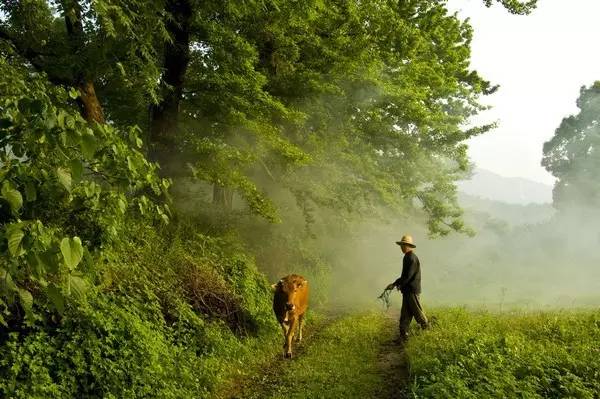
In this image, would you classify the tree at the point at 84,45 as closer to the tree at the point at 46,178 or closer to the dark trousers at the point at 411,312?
the tree at the point at 46,178

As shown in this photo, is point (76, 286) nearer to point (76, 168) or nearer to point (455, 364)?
point (76, 168)

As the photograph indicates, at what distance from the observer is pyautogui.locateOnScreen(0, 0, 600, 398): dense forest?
14.5ft

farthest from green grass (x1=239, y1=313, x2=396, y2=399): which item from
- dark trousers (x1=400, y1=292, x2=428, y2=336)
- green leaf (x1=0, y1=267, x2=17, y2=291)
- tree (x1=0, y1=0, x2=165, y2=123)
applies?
tree (x1=0, y1=0, x2=165, y2=123)

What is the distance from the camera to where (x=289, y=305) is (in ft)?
32.8

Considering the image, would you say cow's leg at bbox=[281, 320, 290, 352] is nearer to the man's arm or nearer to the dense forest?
the dense forest

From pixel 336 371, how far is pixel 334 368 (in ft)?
0.60

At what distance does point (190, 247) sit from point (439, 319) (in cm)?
620

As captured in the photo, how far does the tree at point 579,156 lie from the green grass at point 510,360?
44746 millimetres

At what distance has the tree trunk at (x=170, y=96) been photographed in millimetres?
12242

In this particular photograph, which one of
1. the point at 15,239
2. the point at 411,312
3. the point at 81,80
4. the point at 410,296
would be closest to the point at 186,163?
the point at 81,80

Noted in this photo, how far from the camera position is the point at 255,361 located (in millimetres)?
9570

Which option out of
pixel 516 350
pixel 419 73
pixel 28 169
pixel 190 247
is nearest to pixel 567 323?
pixel 516 350

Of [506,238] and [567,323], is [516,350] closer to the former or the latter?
[567,323]

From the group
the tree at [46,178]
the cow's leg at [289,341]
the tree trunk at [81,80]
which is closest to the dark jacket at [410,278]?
the cow's leg at [289,341]
